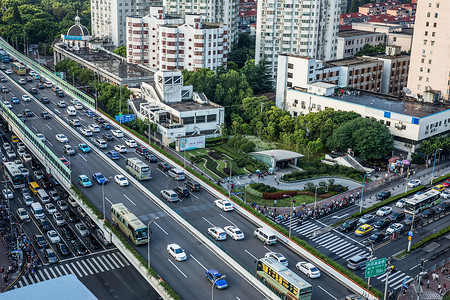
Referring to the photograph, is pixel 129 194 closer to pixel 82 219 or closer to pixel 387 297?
pixel 82 219

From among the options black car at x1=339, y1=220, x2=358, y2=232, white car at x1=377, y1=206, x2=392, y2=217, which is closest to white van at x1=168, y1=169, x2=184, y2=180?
black car at x1=339, y1=220, x2=358, y2=232

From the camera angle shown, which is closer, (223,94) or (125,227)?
(125,227)

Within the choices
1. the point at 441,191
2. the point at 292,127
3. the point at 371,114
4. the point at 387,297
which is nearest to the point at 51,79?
the point at 292,127

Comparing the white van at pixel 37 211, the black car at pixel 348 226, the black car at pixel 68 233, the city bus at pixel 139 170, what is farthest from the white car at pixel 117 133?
the black car at pixel 348 226

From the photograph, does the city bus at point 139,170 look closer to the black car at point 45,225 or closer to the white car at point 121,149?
the white car at point 121,149

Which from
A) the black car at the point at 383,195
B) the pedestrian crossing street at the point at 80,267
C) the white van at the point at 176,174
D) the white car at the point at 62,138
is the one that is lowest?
the pedestrian crossing street at the point at 80,267

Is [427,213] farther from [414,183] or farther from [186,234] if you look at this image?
[186,234]
